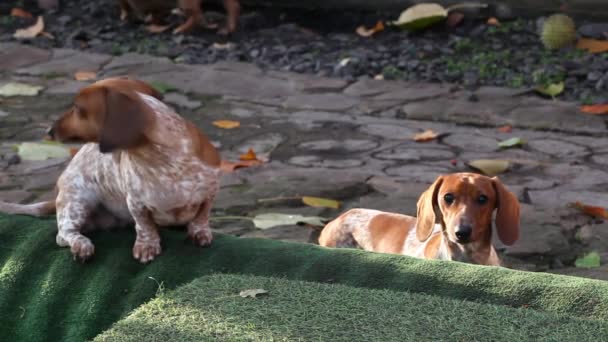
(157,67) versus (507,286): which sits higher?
(507,286)

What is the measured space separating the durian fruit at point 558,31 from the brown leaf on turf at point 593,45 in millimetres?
94

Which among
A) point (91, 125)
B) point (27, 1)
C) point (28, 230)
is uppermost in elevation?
point (91, 125)

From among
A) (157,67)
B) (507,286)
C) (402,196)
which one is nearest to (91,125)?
(507,286)

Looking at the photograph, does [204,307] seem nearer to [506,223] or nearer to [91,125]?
[91,125]

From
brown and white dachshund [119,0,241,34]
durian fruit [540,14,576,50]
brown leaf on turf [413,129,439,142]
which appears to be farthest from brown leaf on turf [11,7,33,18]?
brown leaf on turf [413,129,439,142]

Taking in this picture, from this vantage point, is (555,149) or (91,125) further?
(555,149)

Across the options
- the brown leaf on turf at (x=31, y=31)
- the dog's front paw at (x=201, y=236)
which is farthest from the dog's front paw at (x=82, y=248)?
the brown leaf on turf at (x=31, y=31)

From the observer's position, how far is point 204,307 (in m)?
3.71

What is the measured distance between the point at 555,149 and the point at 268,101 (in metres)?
2.42

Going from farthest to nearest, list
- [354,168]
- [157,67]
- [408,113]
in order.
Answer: [157,67] → [408,113] → [354,168]

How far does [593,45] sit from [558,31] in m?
0.32

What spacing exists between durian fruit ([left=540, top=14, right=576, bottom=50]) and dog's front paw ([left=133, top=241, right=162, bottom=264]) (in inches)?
225

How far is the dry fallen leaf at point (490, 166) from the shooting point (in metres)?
6.25

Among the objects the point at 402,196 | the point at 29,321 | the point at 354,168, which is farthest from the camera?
the point at 354,168
